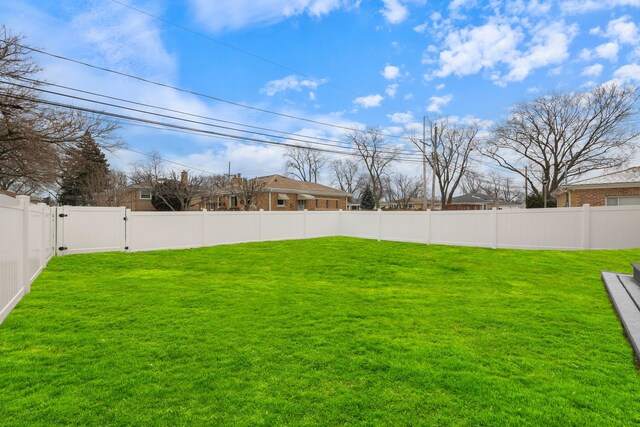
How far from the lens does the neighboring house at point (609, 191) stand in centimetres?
1672

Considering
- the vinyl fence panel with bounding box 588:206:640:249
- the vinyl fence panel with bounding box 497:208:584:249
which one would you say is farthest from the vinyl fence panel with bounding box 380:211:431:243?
the vinyl fence panel with bounding box 588:206:640:249

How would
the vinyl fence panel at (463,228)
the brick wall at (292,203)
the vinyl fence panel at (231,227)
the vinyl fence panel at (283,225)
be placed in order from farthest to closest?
the brick wall at (292,203) < the vinyl fence panel at (283,225) < the vinyl fence panel at (231,227) < the vinyl fence panel at (463,228)

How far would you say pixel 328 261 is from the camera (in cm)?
992

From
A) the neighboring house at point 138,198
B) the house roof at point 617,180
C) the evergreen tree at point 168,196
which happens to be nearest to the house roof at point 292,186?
the evergreen tree at point 168,196

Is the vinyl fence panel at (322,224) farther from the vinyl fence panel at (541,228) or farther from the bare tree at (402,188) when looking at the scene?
the bare tree at (402,188)

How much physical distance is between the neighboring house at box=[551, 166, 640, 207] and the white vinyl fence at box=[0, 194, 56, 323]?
20.5 metres

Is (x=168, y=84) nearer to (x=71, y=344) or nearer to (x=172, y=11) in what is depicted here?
(x=172, y=11)

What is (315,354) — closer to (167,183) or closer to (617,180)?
(617,180)

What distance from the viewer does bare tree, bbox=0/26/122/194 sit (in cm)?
1344

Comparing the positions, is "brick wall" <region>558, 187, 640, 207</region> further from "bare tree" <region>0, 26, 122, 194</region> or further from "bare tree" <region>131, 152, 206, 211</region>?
"bare tree" <region>131, 152, 206, 211</region>

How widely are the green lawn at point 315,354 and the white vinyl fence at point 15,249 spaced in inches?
9.9

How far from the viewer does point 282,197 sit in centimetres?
3198

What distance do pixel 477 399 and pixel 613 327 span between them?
2805mm

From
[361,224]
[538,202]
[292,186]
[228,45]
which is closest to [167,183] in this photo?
[292,186]
